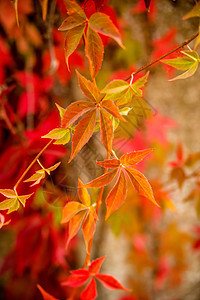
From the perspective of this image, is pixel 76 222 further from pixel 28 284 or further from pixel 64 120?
pixel 28 284

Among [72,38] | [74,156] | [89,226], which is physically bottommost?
[89,226]

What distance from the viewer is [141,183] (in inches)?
14.2

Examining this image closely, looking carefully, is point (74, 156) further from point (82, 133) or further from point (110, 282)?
point (110, 282)

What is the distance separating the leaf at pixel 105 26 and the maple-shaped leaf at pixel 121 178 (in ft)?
0.47

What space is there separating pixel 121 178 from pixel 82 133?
0.28 ft

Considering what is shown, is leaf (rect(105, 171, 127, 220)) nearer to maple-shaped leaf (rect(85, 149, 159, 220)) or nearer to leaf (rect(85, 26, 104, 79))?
maple-shaped leaf (rect(85, 149, 159, 220))

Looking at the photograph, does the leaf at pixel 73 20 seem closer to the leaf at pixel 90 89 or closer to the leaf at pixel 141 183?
the leaf at pixel 90 89

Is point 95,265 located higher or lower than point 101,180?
lower

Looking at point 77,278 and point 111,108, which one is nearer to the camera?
point 111,108

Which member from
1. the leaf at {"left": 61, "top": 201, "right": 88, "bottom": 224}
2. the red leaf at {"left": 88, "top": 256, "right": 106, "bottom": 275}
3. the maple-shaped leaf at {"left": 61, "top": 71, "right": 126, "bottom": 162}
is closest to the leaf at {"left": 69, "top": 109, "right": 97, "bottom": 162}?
the maple-shaped leaf at {"left": 61, "top": 71, "right": 126, "bottom": 162}

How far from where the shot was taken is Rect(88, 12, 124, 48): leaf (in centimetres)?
30

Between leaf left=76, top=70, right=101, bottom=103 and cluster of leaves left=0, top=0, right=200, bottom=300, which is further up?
leaf left=76, top=70, right=101, bottom=103

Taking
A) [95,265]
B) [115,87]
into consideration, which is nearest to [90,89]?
[115,87]

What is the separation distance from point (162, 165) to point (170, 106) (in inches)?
11.8
